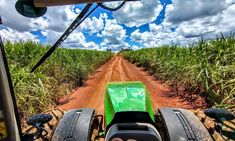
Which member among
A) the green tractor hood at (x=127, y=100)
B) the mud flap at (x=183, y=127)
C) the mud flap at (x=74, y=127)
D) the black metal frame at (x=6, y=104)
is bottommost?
the mud flap at (x=183, y=127)

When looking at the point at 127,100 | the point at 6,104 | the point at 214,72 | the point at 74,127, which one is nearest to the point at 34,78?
the point at 214,72

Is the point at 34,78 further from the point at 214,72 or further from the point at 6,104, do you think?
the point at 6,104

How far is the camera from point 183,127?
2.62 m

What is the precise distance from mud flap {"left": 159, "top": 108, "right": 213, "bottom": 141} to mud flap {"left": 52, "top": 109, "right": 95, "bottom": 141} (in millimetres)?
749

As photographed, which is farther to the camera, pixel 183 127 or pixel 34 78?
pixel 34 78

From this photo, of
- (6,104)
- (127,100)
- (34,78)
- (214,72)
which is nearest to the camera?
(6,104)

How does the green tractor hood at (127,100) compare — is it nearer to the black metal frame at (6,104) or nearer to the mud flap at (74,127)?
the mud flap at (74,127)

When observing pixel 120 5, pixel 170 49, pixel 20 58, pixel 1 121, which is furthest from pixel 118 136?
pixel 170 49

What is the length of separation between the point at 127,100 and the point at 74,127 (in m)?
0.56

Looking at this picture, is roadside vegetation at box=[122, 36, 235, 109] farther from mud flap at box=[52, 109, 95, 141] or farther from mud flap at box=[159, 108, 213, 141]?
mud flap at box=[52, 109, 95, 141]

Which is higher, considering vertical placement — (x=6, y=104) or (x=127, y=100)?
(x=6, y=104)

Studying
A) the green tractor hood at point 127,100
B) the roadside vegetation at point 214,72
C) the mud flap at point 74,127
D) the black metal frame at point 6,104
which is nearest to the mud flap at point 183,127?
the green tractor hood at point 127,100

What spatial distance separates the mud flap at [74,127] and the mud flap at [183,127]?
749mm

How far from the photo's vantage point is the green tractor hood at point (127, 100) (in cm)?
263
